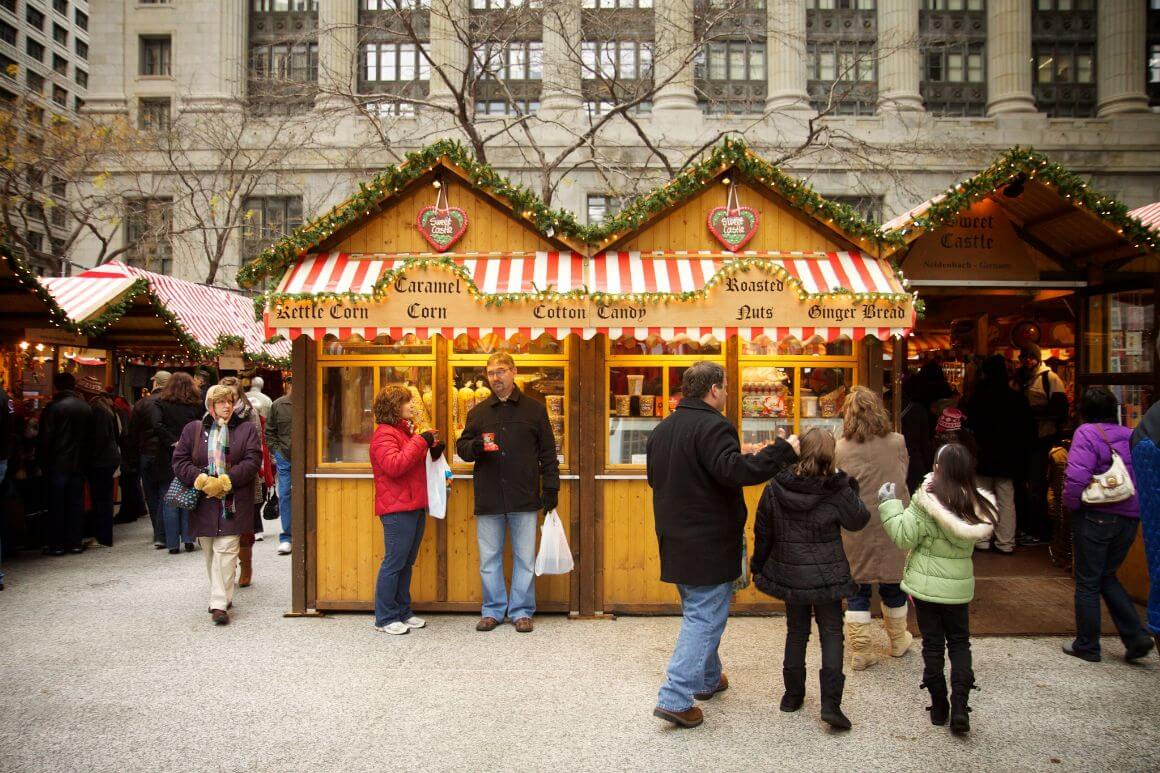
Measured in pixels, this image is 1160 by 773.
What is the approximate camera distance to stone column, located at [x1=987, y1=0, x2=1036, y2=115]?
2838cm

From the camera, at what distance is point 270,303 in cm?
613

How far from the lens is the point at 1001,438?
8.59 m

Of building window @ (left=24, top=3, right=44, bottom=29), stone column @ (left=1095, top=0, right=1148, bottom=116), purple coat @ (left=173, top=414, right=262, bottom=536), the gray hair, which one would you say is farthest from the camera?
building window @ (left=24, top=3, right=44, bottom=29)

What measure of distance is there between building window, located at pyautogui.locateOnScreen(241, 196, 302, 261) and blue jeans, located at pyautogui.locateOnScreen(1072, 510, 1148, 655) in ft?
75.6

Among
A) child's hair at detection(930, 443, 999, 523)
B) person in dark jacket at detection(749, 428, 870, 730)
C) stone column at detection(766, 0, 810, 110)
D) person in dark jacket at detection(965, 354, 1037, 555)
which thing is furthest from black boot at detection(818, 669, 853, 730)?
stone column at detection(766, 0, 810, 110)

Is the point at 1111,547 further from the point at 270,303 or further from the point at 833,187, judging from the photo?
the point at 833,187

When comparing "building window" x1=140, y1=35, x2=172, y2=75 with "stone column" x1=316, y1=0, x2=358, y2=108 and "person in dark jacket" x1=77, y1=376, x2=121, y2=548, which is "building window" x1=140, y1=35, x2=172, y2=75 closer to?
"stone column" x1=316, y1=0, x2=358, y2=108

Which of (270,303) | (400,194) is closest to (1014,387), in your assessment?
(400,194)

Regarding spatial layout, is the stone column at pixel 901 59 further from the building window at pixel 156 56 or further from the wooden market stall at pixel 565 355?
the building window at pixel 156 56

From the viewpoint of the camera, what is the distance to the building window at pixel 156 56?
3155cm

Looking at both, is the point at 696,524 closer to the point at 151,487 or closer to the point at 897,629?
the point at 897,629

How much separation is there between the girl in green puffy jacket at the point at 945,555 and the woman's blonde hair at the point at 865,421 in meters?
0.90

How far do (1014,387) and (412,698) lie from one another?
854cm

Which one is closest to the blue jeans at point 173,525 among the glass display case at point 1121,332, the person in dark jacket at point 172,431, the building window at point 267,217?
the person in dark jacket at point 172,431
